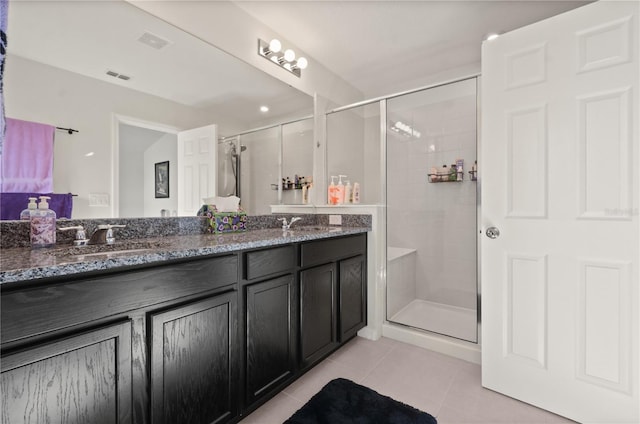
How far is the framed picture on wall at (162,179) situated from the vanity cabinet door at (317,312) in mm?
851

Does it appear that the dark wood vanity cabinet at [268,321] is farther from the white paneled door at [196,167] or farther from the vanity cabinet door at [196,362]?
the white paneled door at [196,167]

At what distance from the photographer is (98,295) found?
867 mm

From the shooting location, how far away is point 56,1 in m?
1.22

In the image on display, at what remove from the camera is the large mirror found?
1.16 meters

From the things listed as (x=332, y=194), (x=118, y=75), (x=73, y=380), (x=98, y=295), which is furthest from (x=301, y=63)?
(x=73, y=380)

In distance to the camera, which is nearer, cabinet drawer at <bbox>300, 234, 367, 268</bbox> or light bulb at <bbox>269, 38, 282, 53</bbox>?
cabinet drawer at <bbox>300, 234, 367, 268</bbox>

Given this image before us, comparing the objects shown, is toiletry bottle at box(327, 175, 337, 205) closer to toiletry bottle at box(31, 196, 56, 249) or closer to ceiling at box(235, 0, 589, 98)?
ceiling at box(235, 0, 589, 98)

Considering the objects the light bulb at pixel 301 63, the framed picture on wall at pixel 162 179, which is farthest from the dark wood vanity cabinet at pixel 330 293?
the light bulb at pixel 301 63

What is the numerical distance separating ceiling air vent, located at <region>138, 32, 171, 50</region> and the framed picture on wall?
64 cm

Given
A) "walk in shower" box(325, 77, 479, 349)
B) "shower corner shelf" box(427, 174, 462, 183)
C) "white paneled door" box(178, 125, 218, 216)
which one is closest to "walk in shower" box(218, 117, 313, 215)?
"white paneled door" box(178, 125, 218, 216)

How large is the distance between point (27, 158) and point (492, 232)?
86.3 inches

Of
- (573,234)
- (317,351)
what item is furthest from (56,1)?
(573,234)

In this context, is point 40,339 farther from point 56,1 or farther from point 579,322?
point 579,322

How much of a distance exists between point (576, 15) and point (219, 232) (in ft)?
7.06
